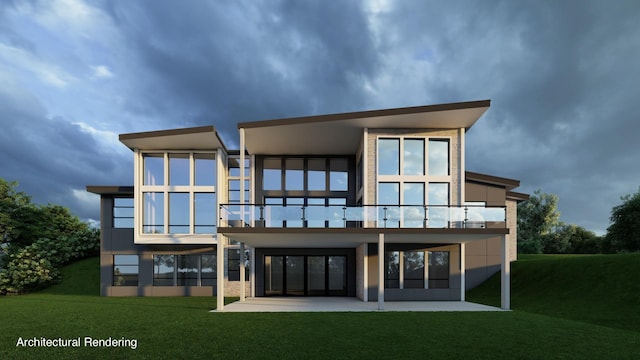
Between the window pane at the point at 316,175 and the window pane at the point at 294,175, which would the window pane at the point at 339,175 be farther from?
the window pane at the point at 294,175

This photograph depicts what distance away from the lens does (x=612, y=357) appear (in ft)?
26.6

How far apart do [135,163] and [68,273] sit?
10.0m

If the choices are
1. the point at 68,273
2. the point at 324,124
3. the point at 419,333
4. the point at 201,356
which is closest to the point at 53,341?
the point at 201,356

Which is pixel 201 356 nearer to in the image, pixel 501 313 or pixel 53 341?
pixel 53 341

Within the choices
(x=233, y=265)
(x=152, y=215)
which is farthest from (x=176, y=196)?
(x=233, y=265)

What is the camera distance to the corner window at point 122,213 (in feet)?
74.0

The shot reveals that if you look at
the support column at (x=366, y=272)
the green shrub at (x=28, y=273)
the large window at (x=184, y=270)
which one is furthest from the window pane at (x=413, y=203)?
the green shrub at (x=28, y=273)

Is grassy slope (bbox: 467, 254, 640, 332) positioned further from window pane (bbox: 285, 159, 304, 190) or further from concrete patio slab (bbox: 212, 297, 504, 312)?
window pane (bbox: 285, 159, 304, 190)

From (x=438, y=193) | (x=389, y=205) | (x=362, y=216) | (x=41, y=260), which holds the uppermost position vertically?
(x=438, y=193)

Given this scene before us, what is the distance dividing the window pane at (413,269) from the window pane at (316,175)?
602 cm

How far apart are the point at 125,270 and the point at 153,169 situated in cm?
606

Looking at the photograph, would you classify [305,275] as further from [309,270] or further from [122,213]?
[122,213]

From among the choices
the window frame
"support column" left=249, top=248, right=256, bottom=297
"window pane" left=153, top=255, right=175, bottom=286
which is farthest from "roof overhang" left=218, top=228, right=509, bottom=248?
"window pane" left=153, top=255, right=175, bottom=286

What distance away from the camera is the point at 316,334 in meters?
10.1
